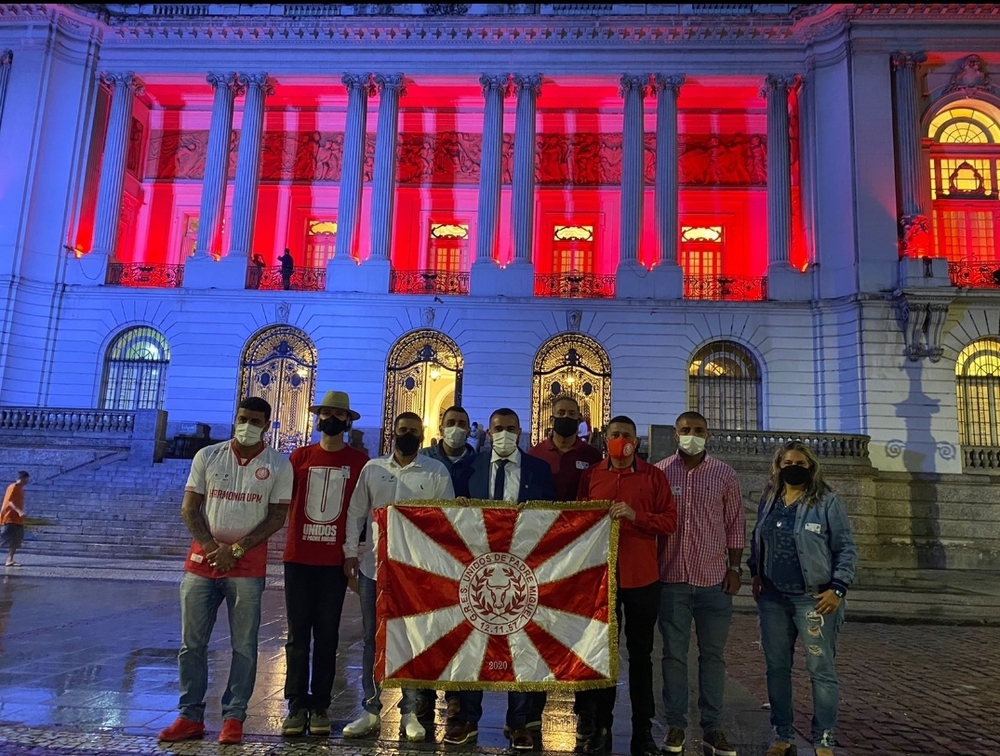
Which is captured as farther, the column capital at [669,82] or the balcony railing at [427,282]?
the column capital at [669,82]

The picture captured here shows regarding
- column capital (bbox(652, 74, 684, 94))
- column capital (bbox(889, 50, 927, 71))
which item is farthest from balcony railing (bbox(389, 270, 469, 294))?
column capital (bbox(889, 50, 927, 71))

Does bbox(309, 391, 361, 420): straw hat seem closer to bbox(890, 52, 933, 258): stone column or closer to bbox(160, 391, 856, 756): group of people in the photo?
bbox(160, 391, 856, 756): group of people

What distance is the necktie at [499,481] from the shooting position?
507cm

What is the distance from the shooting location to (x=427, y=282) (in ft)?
75.7

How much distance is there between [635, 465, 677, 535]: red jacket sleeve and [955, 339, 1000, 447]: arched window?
754 inches

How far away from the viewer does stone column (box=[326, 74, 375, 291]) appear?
22828mm

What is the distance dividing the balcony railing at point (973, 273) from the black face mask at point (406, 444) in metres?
20.9

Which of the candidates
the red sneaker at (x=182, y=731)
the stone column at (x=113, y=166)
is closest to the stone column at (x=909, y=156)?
the red sneaker at (x=182, y=731)

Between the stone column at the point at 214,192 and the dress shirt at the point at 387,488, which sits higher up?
the stone column at the point at 214,192

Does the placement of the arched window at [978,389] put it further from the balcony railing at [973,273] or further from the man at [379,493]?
the man at [379,493]

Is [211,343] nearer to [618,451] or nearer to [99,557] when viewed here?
[99,557]

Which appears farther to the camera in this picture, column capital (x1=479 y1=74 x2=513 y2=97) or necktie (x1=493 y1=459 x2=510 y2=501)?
column capital (x1=479 y1=74 x2=513 y2=97)

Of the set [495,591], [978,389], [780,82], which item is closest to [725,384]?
[978,389]

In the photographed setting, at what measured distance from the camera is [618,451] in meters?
4.86
